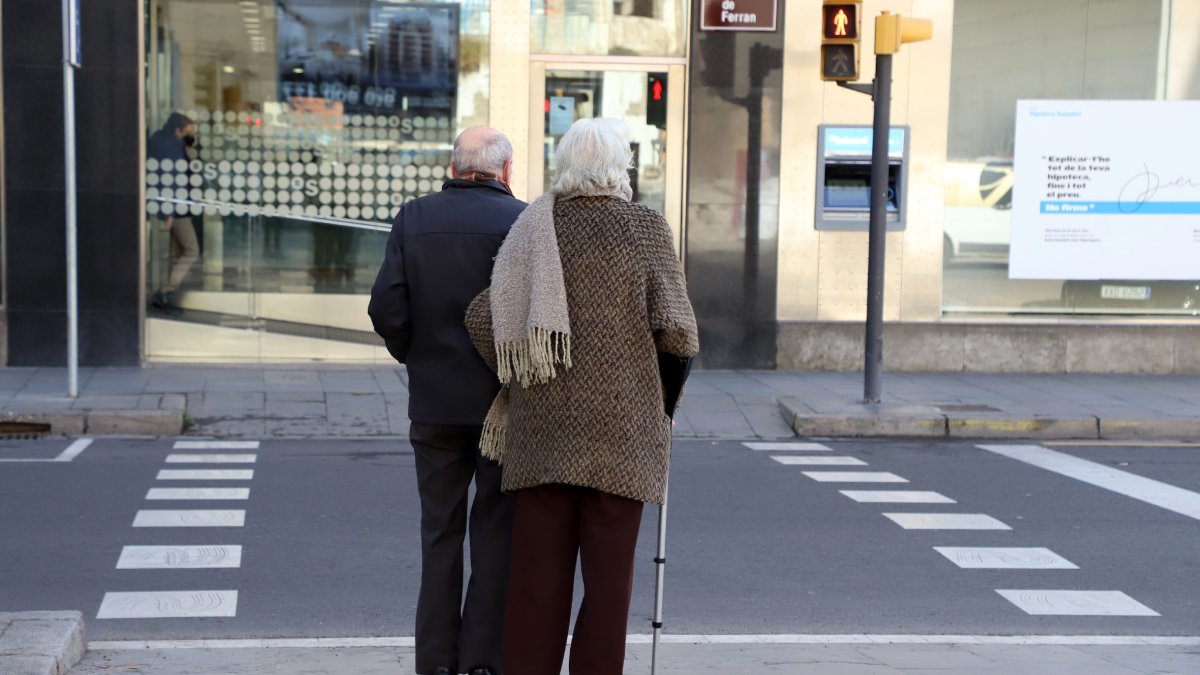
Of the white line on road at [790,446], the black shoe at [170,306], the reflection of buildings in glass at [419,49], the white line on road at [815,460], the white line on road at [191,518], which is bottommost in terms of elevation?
the white line on road at [790,446]

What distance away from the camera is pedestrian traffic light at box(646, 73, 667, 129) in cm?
1476

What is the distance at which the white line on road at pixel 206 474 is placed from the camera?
30.6ft

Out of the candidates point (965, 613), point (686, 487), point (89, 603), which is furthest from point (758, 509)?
point (89, 603)

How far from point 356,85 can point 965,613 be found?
9.53 metres

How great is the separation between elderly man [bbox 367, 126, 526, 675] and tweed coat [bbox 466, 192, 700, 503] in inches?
21.4

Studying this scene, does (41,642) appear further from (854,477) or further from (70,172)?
(70,172)

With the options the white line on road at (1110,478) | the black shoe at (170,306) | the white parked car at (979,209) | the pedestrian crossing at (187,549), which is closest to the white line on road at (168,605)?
the pedestrian crossing at (187,549)

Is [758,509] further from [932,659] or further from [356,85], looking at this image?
[356,85]

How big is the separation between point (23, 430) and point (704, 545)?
18.8 feet

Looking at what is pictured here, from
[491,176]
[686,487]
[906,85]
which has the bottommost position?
[686,487]

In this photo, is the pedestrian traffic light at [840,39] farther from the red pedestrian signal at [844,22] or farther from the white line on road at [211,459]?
the white line on road at [211,459]

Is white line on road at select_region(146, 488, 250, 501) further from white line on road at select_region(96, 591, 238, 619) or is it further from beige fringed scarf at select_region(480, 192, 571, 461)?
beige fringed scarf at select_region(480, 192, 571, 461)

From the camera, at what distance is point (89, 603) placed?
20.7ft

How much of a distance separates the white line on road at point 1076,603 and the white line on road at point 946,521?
139 centimetres
